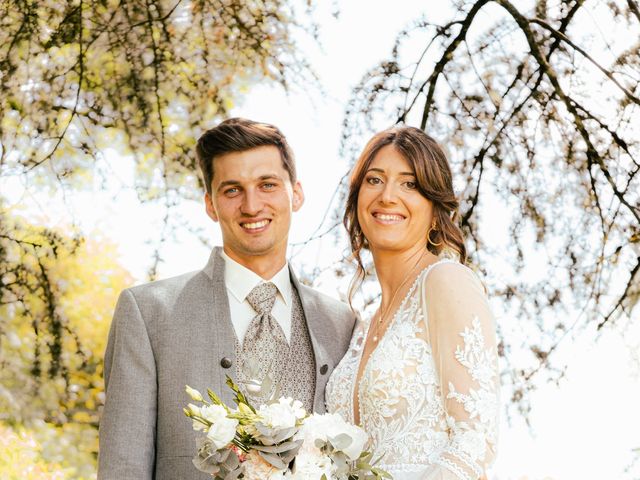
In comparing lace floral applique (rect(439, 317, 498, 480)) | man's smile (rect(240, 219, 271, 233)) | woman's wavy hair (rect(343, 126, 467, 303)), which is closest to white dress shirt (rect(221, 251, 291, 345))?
man's smile (rect(240, 219, 271, 233))

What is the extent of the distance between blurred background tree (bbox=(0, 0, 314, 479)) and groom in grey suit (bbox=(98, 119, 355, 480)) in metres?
1.53

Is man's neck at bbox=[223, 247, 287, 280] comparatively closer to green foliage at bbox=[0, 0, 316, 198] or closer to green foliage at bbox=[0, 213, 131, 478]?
green foliage at bbox=[0, 0, 316, 198]

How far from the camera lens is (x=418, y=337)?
A: 229 cm

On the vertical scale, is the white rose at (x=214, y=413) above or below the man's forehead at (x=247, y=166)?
below

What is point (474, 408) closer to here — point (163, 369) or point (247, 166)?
point (163, 369)

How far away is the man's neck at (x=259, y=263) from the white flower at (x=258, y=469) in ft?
3.09

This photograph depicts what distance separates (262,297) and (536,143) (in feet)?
6.01

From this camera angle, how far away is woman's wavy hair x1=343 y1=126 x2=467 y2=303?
8.01 feet

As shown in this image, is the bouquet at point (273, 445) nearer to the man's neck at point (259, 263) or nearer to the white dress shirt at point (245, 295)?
the white dress shirt at point (245, 295)

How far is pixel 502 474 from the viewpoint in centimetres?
406

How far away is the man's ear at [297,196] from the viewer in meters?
2.88

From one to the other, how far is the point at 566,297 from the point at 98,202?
2.49 metres

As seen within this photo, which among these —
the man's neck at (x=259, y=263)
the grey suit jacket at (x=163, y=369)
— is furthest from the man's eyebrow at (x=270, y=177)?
the grey suit jacket at (x=163, y=369)

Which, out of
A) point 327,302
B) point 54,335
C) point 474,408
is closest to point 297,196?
point 327,302
